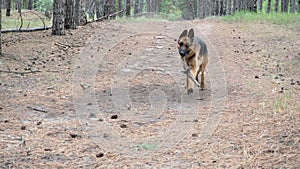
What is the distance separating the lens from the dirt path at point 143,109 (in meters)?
4.72

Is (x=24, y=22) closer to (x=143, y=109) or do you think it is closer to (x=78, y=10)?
(x=78, y=10)

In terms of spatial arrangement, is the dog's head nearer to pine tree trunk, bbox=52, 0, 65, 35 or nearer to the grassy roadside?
pine tree trunk, bbox=52, 0, 65, 35

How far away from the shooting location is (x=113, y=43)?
47.8 feet

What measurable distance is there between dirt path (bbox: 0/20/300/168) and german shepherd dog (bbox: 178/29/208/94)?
312 millimetres

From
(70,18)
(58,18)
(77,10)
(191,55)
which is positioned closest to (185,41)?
(191,55)

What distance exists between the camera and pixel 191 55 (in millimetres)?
8070

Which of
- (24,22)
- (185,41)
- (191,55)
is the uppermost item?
(24,22)

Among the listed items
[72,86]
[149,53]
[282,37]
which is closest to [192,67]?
[72,86]

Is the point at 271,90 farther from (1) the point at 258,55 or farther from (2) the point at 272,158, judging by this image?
(1) the point at 258,55

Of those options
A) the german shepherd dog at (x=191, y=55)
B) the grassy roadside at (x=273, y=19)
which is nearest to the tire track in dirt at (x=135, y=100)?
the german shepherd dog at (x=191, y=55)

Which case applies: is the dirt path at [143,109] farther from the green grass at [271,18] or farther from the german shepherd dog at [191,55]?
the green grass at [271,18]

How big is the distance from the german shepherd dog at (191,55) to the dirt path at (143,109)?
0.31 m

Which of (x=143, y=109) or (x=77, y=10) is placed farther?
(x=77, y=10)

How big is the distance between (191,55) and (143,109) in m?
1.67
